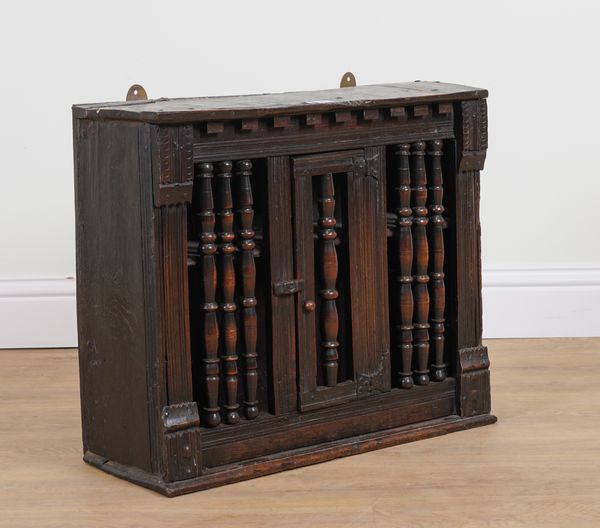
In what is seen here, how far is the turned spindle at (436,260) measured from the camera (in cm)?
314

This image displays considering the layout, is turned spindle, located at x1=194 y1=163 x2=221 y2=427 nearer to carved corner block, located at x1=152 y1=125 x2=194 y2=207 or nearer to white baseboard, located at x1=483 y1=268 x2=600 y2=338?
carved corner block, located at x1=152 y1=125 x2=194 y2=207

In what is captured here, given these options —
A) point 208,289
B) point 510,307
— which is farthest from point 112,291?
point 510,307

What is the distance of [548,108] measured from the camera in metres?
4.11

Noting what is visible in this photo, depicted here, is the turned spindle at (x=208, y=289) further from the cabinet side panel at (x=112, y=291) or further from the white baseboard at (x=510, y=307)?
the white baseboard at (x=510, y=307)

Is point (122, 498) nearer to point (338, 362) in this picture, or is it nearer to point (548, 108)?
point (338, 362)

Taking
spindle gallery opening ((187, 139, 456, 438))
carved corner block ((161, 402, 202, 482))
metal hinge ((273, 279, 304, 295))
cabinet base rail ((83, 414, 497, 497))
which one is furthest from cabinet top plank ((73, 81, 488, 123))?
cabinet base rail ((83, 414, 497, 497))

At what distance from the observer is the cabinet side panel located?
276 centimetres

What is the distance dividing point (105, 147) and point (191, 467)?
2.25 feet

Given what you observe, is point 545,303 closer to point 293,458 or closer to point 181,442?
point 293,458

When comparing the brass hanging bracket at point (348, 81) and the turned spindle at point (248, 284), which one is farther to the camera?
the brass hanging bracket at point (348, 81)

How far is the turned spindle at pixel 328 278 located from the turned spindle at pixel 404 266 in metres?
0.19

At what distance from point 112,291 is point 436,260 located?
0.80m

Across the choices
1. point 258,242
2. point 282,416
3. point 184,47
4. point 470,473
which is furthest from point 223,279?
point 184,47

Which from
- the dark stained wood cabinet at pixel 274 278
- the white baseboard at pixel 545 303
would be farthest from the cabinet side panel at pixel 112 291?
the white baseboard at pixel 545 303
